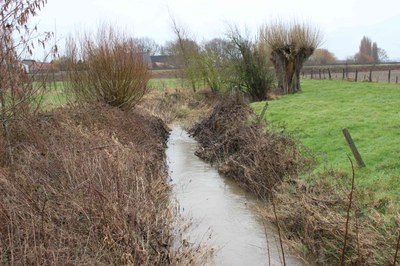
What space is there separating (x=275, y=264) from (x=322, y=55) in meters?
73.8

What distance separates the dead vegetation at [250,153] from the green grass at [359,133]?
0.73 metres

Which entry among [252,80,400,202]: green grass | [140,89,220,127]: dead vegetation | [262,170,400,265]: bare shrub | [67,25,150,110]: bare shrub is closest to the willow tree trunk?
[140,89,220,127]: dead vegetation

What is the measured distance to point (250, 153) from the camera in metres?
10.8

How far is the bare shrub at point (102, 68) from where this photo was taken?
47.8 ft

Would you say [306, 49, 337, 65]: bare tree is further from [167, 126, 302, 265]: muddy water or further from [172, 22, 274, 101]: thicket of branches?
[167, 126, 302, 265]: muddy water

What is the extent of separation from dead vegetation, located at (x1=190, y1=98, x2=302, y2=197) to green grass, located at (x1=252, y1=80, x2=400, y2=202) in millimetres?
726

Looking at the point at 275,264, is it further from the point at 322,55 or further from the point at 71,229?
the point at 322,55

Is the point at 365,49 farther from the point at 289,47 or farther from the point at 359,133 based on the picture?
the point at 359,133

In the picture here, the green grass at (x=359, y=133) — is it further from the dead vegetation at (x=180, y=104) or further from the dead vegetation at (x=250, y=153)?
the dead vegetation at (x=180, y=104)

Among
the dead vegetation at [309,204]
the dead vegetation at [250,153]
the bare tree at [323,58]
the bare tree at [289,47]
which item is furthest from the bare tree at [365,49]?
the dead vegetation at [309,204]

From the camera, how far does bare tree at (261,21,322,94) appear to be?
26797 mm

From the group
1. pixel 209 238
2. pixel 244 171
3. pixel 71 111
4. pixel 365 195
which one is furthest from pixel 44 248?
pixel 71 111

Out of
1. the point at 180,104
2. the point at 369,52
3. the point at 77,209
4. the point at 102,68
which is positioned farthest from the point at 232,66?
A: the point at 369,52

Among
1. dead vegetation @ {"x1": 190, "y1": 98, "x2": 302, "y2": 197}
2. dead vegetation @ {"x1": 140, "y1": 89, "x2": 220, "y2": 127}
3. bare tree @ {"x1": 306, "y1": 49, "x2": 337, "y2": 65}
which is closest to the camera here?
dead vegetation @ {"x1": 190, "y1": 98, "x2": 302, "y2": 197}
